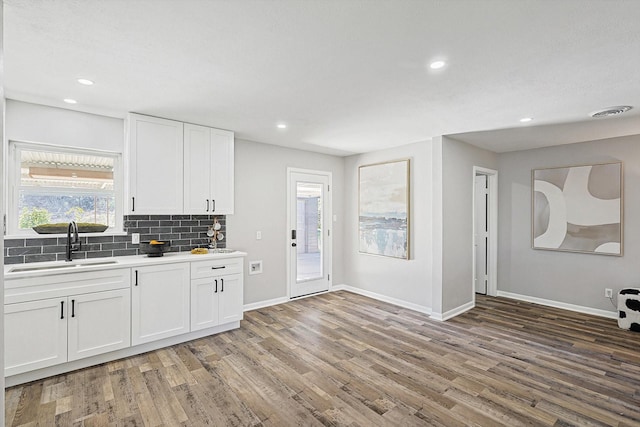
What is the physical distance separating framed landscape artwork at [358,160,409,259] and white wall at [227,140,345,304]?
1.14 metres

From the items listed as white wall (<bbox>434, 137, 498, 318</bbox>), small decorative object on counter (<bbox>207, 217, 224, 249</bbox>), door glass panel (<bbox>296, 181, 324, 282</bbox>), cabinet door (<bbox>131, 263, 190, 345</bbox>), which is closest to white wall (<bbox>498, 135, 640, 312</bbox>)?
white wall (<bbox>434, 137, 498, 318</bbox>)

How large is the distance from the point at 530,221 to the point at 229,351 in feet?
15.9

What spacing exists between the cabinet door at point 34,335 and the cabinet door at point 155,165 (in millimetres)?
1119

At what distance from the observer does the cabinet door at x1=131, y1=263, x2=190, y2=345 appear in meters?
3.16

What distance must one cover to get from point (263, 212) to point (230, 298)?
1451mm

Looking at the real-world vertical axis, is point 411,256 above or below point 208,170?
below

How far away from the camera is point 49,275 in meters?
2.72

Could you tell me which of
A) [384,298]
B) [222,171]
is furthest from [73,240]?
[384,298]

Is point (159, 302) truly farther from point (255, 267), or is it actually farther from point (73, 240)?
point (255, 267)

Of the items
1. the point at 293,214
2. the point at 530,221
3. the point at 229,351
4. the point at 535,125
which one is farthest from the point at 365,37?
the point at 530,221

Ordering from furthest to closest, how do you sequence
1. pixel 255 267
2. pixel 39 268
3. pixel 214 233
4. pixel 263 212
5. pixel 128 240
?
1. pixel 263 212
2. pixel 255 267
3. pixel 214 233
4. pixel 128 240
5. pixel 39 268

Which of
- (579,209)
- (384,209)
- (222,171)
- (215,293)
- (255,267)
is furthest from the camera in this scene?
(384,209)

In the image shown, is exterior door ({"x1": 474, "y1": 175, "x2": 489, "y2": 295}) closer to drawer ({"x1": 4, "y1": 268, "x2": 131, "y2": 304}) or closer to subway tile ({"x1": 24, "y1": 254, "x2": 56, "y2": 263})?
drawer ({"x1": 4, "y1": 268, "x2": 131, "y2": 304})

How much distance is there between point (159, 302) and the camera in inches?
130
